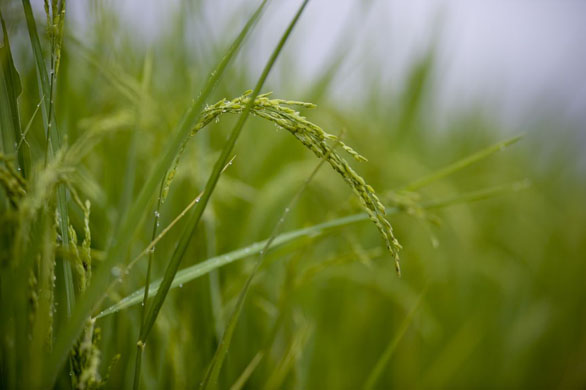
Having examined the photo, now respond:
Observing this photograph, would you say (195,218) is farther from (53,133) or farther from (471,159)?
(471,159)

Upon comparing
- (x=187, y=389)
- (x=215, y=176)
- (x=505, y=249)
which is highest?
(x=505, y=249)

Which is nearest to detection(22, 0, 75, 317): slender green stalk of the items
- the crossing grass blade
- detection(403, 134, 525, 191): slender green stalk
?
the crossing grass blade

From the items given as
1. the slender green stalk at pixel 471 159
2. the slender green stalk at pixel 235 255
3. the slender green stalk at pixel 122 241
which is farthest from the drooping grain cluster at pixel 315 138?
the slender green stalk at pixel 471 159

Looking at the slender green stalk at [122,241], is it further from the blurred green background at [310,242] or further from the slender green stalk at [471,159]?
the slender green stalk at [471,159]

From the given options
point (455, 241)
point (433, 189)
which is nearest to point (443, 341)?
point (455, 241)

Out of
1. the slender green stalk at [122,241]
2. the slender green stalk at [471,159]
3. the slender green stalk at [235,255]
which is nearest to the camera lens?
the slender green stalk at [122,241]

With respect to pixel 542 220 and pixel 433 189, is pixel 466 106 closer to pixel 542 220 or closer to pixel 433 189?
pixel 542 220

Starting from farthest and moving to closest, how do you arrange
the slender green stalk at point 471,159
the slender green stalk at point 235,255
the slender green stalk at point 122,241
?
1. the slender green stalk at point 471,159
2. the slender green stalk at point 235,255
3. the slender green stalk at point 122,241
